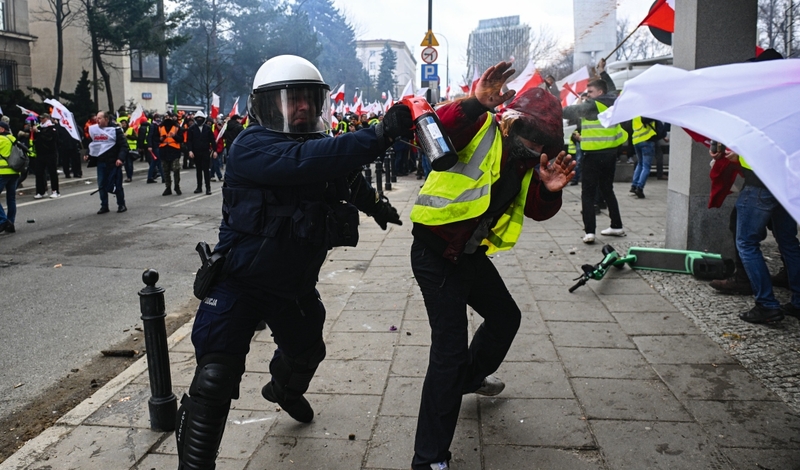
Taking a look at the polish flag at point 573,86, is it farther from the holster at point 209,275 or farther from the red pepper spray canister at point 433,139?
the holster at point 209,275

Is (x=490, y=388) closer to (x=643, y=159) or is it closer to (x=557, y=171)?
(x=557, y=171)

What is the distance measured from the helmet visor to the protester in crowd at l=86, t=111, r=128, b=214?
9933mm

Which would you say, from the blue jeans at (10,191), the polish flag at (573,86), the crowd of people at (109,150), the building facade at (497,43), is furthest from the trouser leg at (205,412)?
the building facade at (497,43)

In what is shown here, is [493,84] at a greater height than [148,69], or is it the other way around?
[148,69]

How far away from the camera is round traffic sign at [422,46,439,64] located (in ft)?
64.1

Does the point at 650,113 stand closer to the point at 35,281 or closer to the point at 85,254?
the point at 35,281

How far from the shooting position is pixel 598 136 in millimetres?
8656

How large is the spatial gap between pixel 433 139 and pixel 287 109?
2.61 ft

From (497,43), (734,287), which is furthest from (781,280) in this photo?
(497,43)

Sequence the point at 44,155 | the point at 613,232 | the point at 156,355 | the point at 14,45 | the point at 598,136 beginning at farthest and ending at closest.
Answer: the point at 14,45, the point at 44,155, the point at 613,232, the point at 598,136, the point at 156,355

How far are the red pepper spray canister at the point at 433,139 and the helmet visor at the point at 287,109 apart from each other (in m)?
0.63

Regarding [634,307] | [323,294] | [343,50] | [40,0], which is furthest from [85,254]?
[343,50]

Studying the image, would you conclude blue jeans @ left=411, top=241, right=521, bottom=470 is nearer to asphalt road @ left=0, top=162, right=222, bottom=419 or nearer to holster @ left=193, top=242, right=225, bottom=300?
holster @ left=193, top=242, right=225, bottom=300

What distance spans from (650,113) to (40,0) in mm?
35591
